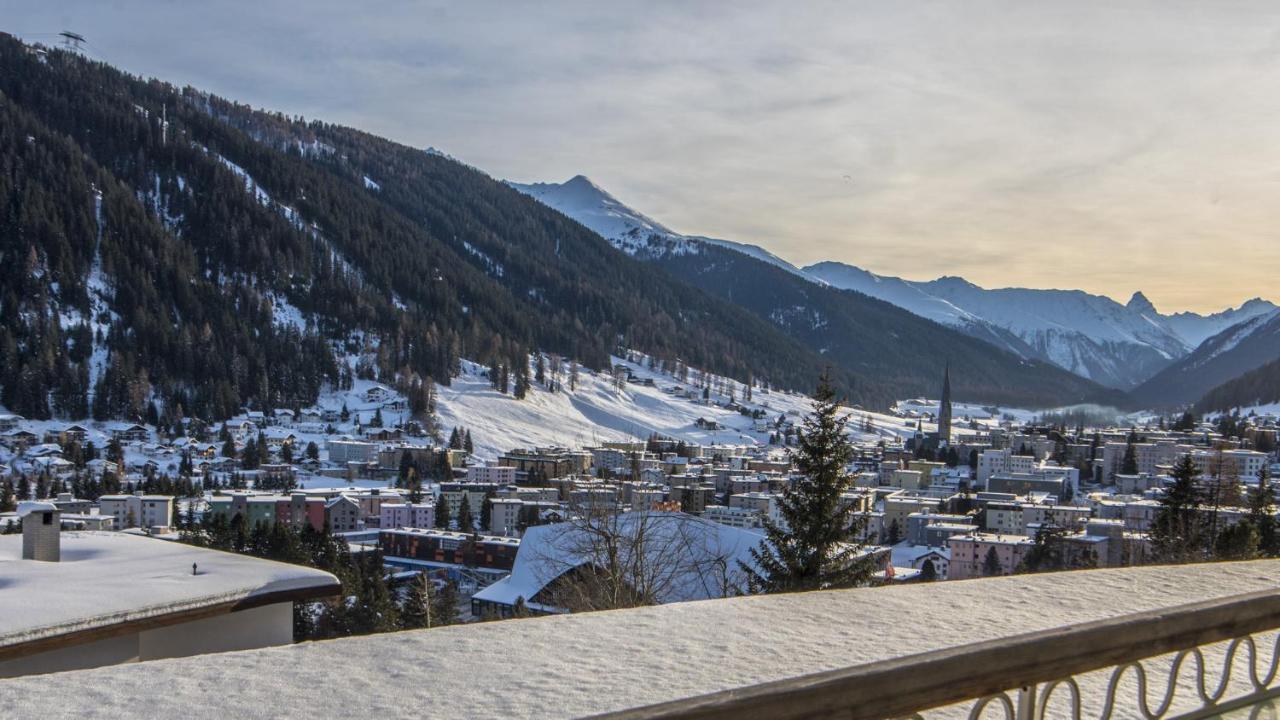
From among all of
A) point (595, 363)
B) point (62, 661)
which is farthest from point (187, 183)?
point (62, 661)

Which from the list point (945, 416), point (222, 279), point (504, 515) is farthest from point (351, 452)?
point (945, 416)

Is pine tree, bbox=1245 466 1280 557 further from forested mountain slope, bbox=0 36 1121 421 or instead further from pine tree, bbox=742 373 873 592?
forested mountain slope, bbox=0 36 1121 421

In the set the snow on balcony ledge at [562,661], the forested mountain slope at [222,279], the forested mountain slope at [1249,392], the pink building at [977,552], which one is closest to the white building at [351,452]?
the forested mountain slope at [222,279]

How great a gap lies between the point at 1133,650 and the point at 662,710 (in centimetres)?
153

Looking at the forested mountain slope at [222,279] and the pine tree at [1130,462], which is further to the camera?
the forested mountain slope at [222,279]

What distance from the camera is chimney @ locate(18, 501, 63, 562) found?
26.0 feet

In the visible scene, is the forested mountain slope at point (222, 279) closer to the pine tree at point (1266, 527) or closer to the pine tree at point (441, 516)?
the pine tree at point (441, 516)

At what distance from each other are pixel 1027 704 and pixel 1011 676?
241mm

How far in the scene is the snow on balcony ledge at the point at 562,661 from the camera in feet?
11.5

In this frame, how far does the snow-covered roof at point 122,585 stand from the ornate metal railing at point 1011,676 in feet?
15.8

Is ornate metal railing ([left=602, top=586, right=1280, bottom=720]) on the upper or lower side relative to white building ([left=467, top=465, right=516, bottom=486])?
upper

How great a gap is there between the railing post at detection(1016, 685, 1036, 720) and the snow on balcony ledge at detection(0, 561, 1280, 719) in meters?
0.24

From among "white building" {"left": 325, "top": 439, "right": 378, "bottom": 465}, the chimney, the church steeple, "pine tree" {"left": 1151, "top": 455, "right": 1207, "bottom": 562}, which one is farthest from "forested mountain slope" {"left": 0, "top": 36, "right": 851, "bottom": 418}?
the chimney

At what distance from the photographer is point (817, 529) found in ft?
47.0
